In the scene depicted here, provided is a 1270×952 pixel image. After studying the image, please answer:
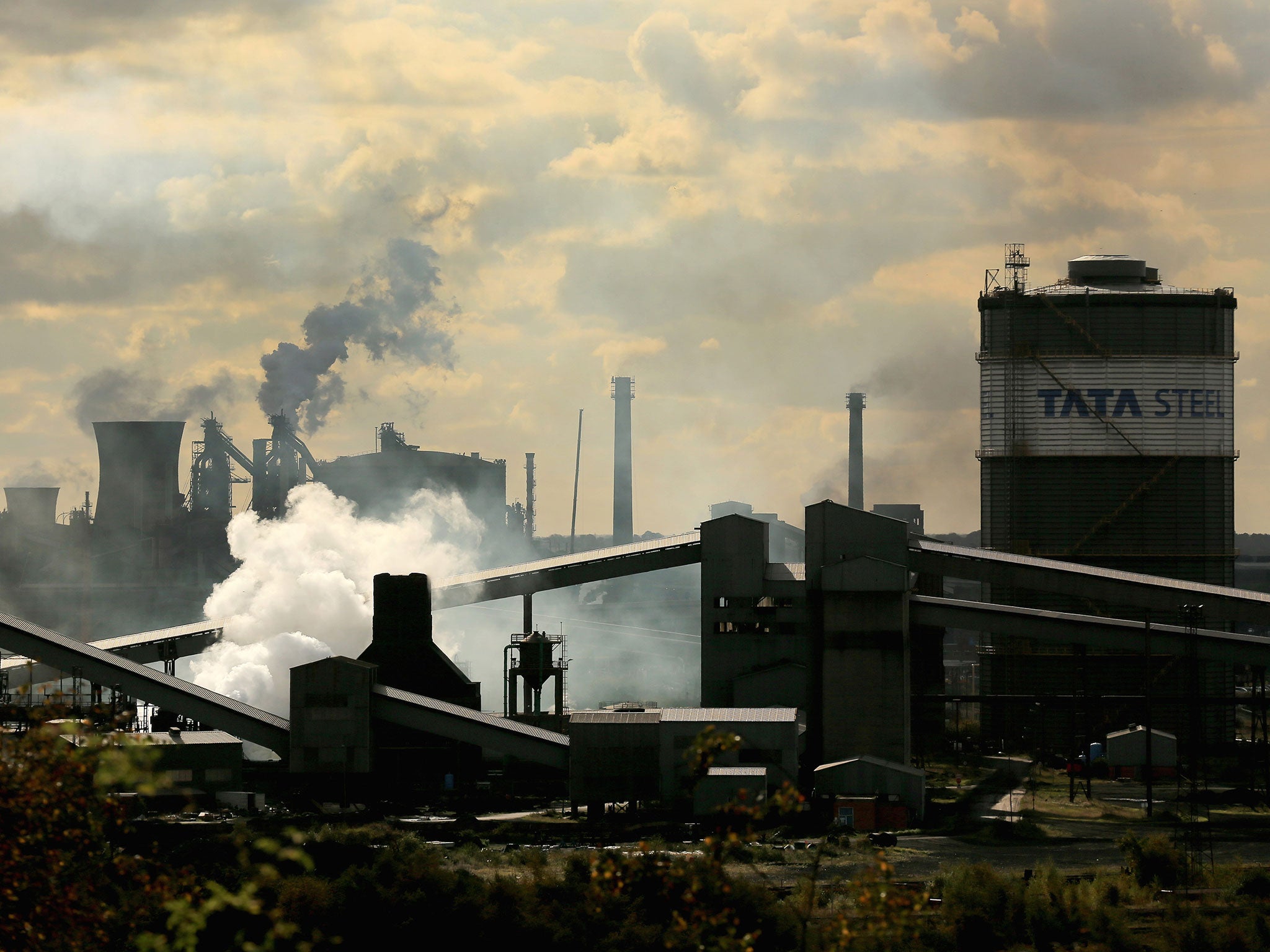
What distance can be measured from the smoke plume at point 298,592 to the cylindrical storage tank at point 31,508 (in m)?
26.4

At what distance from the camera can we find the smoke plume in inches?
2131

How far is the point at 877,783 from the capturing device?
41.4m

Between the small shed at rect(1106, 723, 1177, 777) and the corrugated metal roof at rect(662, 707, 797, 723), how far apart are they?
15.7 m

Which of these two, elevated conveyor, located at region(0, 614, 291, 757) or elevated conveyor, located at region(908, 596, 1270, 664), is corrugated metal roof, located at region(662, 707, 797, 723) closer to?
elevated conveyor, located at region(908, 596, 1270, 664)

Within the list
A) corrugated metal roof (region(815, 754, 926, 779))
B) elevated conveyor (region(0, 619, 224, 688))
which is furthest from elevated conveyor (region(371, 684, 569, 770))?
elevated conveyor (region(0, 619, 224, 688))

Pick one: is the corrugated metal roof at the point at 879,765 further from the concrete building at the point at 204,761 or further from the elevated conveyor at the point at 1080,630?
the concrete building at the point at 204,761

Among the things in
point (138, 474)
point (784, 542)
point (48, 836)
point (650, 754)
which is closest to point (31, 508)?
point (138, 474)

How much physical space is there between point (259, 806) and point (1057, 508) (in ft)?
122

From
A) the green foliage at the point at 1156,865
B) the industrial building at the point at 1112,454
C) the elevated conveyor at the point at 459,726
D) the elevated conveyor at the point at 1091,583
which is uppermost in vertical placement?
the industrial building at the point at 1112,454

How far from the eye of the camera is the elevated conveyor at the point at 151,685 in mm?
43062

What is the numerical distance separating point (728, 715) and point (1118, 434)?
29.4 m

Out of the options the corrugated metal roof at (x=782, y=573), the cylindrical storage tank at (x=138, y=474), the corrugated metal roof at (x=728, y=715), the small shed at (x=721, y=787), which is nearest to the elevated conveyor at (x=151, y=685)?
the corrugated metal roof at (x=728, y=715)

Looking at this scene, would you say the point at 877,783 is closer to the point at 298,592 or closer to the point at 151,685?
the point at 151,685

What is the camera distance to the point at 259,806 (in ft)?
135
